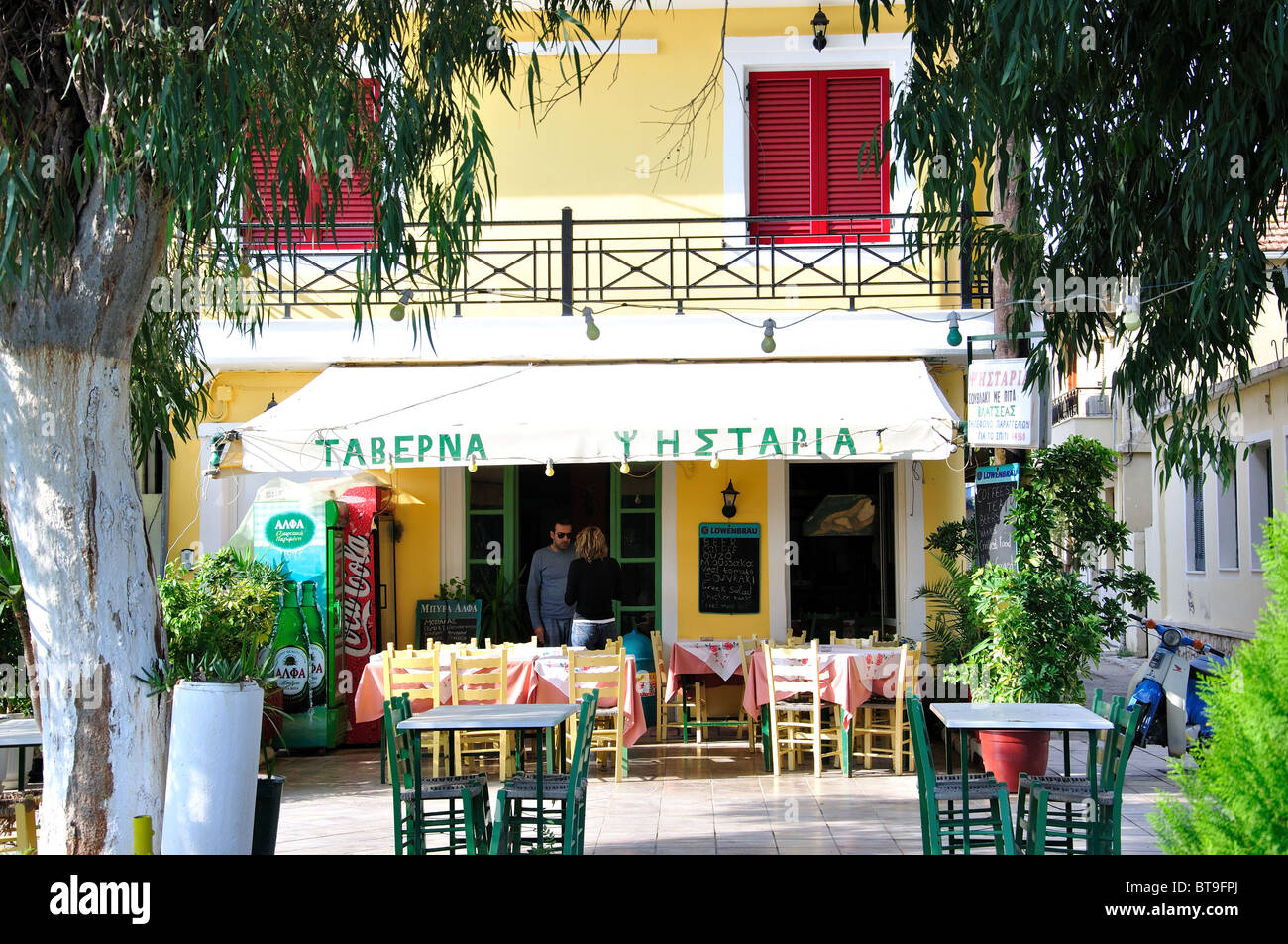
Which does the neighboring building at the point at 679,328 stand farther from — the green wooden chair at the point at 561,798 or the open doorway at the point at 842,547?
the green wooden chair at the point at 561,798

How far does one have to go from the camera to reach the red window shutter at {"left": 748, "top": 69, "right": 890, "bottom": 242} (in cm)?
1223

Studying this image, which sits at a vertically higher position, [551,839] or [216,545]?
[216,545]

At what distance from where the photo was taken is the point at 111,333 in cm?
523

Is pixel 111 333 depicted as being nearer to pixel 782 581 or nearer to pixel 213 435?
pixel 213 435

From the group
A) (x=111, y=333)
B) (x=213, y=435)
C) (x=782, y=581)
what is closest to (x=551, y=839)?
(x=111, y=333)

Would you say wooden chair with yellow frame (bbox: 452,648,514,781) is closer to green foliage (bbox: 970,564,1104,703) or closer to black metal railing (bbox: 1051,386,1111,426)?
green foliage (bbox: 970,564,1104,703)

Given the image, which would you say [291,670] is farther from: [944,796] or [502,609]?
[944,796]

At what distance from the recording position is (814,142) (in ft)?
40.2

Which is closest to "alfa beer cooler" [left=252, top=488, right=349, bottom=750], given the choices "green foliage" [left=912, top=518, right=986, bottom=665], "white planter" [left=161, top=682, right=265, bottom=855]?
"green foliage" [left=912, top=518, right=986, bottom=665]

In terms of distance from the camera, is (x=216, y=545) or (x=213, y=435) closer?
(x=213, y=435)

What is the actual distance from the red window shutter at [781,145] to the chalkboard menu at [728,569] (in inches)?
122

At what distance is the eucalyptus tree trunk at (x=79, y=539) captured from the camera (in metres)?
5.07

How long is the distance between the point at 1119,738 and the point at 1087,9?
3.47 m
